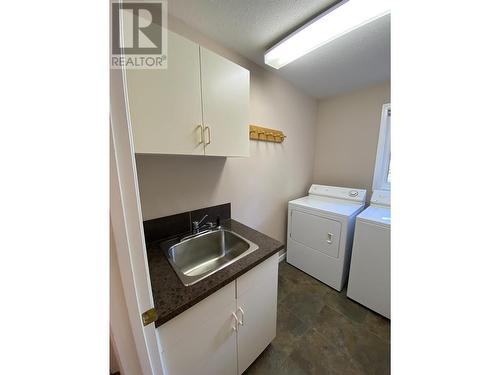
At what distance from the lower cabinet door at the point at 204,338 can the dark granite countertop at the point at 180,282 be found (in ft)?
0.23

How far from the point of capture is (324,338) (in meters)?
1.51

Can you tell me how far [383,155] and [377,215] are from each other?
0.90 meters

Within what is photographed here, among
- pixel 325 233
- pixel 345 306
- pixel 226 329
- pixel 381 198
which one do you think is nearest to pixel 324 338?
pixel 345 306

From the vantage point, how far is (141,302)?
54 cm

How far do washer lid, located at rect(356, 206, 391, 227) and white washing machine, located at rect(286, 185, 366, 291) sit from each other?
124 mm

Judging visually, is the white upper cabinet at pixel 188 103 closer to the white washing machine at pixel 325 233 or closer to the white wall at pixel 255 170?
the white wall at pixel 255 170

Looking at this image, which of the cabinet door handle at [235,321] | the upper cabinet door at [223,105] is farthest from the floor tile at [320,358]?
the upper cabinet door at [223,105]

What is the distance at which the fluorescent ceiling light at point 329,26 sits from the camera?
3.49ft

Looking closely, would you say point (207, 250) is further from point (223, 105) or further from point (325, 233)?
point (325, 233)

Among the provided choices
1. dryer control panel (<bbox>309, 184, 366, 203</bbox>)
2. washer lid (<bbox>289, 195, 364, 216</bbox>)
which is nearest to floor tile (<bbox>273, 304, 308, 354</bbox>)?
washer lid (<bbox>289, 195, 364, 216</bbox>)

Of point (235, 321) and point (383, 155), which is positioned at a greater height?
point (383, 155)

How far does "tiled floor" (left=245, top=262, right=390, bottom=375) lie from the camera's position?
4.30 feet
